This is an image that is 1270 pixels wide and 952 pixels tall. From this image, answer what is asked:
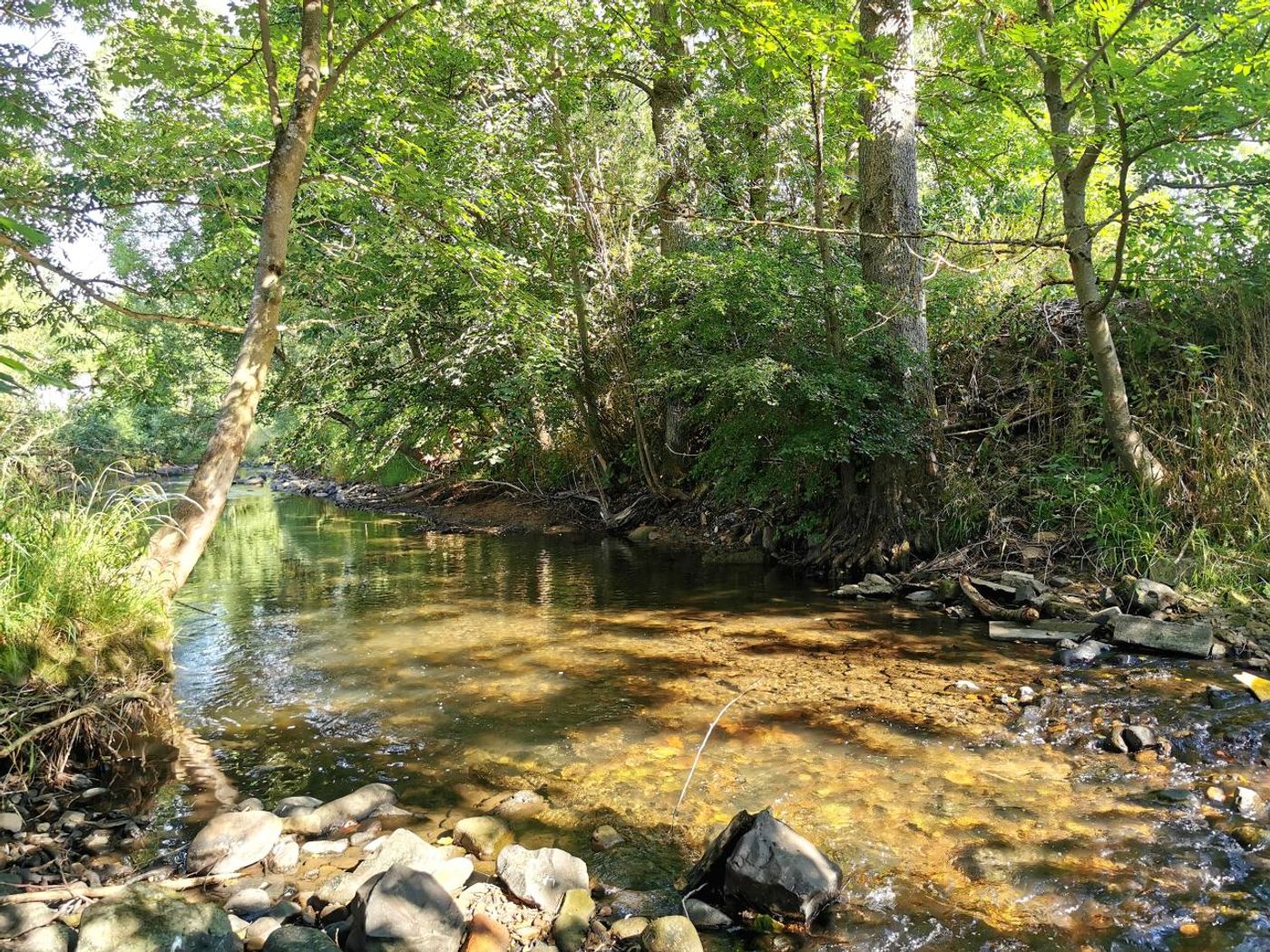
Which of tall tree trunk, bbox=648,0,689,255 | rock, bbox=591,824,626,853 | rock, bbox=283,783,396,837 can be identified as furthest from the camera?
tall tree trunk, bbox=648,0,689,255

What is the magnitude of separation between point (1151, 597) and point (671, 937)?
17.2ft

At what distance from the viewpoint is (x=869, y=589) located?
7664 millimetres

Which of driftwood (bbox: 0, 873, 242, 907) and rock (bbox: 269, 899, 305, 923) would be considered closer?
driftwood (bbox: 0, 873, 242, 907)

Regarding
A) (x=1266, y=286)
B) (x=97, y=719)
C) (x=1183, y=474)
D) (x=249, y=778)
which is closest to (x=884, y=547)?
(x=1183, y=474)

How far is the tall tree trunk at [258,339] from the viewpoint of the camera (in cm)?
449

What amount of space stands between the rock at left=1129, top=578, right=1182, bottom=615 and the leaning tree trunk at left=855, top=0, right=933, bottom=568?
2328 millimetres

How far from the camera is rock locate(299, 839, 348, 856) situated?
314 centimetres

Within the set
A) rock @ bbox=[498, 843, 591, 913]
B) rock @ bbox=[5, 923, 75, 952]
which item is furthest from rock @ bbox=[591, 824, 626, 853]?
rock @ bbox=[5, 923, 75, 952]

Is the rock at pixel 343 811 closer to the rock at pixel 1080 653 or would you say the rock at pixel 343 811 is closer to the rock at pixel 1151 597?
the rock at pixel 1080 653

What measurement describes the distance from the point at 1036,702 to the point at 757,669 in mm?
1763

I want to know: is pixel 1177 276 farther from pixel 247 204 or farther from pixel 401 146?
pixel 247 204

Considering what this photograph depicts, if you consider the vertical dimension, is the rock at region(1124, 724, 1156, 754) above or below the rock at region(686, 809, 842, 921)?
above

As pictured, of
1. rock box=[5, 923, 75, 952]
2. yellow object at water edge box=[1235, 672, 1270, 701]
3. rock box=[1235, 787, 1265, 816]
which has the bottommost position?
rock box=[1235, 787, 1265, 816]

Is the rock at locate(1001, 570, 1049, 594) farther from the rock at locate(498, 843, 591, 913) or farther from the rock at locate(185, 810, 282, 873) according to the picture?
the rock at locate(185, 810, 282, 873)
